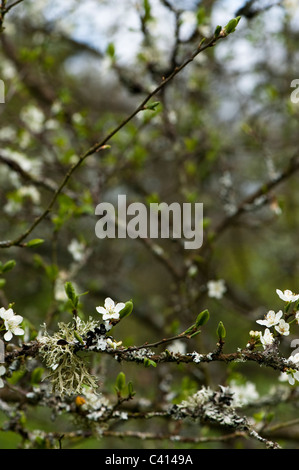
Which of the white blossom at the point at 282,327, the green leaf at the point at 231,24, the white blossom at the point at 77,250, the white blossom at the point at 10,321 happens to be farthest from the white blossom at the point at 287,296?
the white blossom at the point at 77,250

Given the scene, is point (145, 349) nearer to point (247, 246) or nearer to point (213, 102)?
point (213, 102)

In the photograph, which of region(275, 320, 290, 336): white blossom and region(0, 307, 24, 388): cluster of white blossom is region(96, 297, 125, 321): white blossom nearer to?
region(0, 307, 24, 388): cluster of white blossom

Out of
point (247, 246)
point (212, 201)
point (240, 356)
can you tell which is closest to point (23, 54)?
point (212, 201)

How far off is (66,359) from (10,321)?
196 mm

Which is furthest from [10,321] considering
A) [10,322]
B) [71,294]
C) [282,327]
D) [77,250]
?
[77,250]

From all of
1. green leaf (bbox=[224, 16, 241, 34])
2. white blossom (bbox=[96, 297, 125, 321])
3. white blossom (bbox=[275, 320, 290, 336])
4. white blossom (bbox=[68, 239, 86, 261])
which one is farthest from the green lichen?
white blossom (bbox=[68, 239, 86, 261])

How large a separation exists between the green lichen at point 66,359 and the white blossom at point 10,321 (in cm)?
8

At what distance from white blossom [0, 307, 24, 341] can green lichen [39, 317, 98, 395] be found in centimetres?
8

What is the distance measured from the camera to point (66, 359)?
132 centimetres

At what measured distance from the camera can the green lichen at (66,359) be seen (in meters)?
1.29

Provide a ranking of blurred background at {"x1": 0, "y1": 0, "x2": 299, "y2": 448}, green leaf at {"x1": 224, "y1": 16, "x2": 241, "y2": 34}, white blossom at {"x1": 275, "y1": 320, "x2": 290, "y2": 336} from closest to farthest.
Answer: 1. white blossom at {"x1": 275, "y1": 320, "x2": 290, "y2": 336}
2. green leaf at {"x1": 224, "y1": 16, "x2": 241, "y2": 34}
3. blurred background at {"x1": 0, "y1": 0, "x2": 299, "y2": 448}

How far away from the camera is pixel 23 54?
10.5ft

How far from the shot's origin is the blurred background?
2.81 m

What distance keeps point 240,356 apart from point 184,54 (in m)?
2.59
